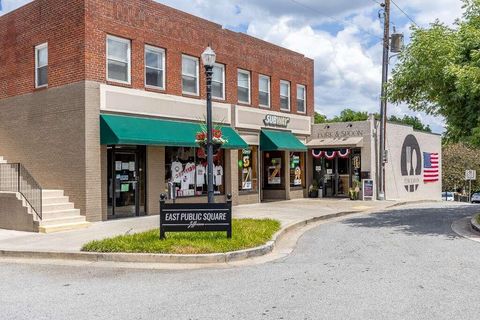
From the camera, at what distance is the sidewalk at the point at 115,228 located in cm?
1103

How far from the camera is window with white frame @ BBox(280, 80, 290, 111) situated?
78.9 ft

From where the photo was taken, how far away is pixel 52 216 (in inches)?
552

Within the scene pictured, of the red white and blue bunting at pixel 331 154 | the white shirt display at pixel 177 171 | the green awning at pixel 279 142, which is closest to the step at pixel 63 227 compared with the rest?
the white shirt display at pixel 177 171

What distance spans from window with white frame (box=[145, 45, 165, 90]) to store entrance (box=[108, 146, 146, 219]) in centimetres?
240

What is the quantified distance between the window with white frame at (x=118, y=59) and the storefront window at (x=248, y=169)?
272 inches

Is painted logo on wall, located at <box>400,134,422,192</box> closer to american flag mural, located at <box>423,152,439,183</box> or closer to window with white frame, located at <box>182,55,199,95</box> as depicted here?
american flag mural, located at <box>423,152,439,183</box>

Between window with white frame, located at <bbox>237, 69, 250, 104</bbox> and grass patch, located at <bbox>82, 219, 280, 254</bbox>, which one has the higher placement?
window with white frame, located at <bbox>237, 69, 250, 104</bbox>

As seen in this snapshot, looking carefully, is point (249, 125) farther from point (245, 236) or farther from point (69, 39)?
point (245, 236)

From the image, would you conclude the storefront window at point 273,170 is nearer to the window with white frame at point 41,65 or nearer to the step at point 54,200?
the window with white frame at point 41,65

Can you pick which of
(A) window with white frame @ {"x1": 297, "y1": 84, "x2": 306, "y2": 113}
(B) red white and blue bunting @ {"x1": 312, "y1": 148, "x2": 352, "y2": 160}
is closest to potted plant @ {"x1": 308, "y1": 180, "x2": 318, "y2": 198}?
(B) red white and blue bunting @ {"x1": 312, "y1": 148, "x2": 352, "y2": 160}

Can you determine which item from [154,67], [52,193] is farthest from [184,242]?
[154,67]

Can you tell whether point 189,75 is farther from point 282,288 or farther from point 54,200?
point 282,288

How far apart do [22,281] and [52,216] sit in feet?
20.3

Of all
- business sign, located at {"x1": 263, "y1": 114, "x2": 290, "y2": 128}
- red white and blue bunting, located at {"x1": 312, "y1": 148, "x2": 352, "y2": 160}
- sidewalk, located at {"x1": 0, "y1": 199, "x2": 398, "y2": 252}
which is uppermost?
business sign, located at {"x1": 263, "y1": 114, "x2": 290, "y2": 128}
